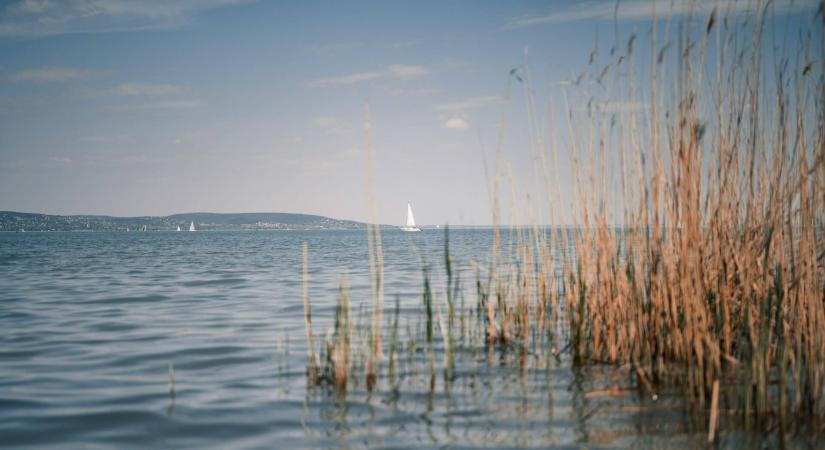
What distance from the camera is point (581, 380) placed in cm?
412

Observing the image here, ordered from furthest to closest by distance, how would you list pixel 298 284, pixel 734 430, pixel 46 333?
pixel 298 284
pixel 46 333
pixel 734 430

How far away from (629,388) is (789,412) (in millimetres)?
891

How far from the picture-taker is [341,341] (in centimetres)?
391

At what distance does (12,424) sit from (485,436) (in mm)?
2740

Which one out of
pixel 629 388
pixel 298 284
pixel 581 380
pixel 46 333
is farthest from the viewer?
pixel 298 284

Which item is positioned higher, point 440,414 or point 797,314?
point 797,314

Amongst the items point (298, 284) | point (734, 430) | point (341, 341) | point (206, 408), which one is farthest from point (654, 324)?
point (298, 284)

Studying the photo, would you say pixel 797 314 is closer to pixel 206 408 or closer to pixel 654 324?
pixel 654 324

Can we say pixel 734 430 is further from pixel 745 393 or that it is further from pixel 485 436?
pixel 485 436

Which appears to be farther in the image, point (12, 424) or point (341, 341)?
point (341, 341)

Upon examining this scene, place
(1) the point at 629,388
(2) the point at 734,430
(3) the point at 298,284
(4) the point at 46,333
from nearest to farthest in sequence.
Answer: (2) the point at 734,430
(1) the point at 629,388
(4) the point at 46,333
(3) the point at 298,284

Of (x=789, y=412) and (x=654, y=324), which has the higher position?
(x=654, y=324)

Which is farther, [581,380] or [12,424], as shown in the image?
[581,380]

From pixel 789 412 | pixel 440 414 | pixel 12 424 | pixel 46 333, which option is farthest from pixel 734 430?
pixel 46 333
